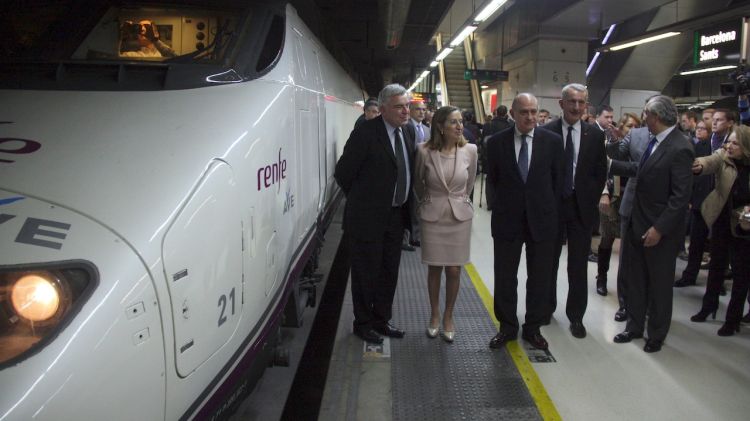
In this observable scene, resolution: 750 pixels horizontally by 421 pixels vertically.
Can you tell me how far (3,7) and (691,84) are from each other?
105ft

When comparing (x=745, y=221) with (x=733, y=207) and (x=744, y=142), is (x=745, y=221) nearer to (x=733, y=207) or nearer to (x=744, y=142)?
(x=733, y=207)

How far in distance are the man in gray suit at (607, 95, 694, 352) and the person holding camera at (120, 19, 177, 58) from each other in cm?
323

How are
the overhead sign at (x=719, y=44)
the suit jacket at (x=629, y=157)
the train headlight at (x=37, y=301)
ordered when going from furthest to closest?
1. the overhead sign at (x=719, y=44)
2. the suit jacket at (x=629, y=157)
3. the train headlight at (x=37, y=301)

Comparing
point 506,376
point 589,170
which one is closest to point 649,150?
point 589,170

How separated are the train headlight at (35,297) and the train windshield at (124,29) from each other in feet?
5.20

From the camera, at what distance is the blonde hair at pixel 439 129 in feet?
12.0

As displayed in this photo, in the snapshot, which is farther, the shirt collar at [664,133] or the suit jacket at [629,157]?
the suit jacket at [629,157]

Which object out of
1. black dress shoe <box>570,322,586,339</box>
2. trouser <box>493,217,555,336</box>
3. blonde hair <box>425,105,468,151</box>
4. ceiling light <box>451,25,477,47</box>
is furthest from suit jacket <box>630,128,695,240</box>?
ceiling light <box>451,25,477,47</box>

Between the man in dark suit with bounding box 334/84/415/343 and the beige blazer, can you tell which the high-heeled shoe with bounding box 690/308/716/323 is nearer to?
the beige blazer

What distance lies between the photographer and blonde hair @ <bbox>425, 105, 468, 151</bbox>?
3.65 meters

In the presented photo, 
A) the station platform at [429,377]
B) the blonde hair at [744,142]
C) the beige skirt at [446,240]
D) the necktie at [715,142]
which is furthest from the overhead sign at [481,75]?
the beige skirt at [446,240]

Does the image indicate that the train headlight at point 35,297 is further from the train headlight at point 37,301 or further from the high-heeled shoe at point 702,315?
the high-heeled shoe at point 702,315

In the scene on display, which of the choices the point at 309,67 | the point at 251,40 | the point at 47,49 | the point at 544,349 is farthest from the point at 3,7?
the point at 544,349

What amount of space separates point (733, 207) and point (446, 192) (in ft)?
7.55
